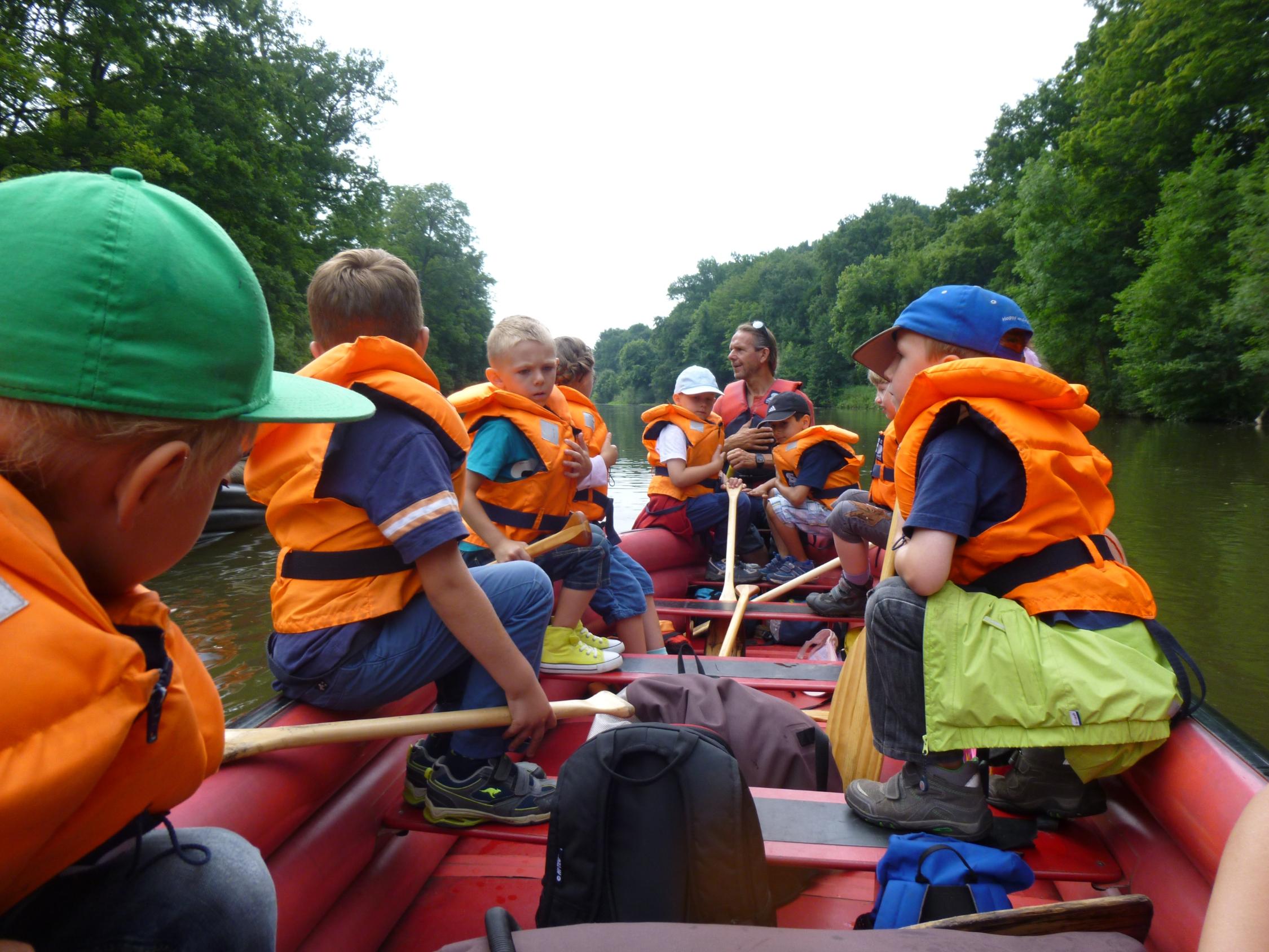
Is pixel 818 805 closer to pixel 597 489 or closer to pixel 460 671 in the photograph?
pixel 460 671


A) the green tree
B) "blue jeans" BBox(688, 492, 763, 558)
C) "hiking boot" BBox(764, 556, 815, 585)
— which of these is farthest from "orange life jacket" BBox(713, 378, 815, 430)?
the green tree

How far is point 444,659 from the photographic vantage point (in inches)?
69.3

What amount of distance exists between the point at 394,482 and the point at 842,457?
359 centimetres

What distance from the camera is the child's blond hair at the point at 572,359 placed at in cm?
385

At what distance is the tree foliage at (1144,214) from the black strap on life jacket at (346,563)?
19284mm

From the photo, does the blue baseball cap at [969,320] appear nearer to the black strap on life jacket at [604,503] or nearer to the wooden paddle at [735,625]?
the black strap on life jacket at [604,503]

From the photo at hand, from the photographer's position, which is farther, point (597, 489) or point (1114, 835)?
point (597, 489)

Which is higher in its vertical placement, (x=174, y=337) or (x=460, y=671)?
(x=174, y=337)

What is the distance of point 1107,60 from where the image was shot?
23500 mm

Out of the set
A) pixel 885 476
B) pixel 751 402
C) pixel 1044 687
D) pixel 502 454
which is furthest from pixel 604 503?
pixel 751 402

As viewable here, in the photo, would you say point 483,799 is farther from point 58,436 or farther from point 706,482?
point 706,482

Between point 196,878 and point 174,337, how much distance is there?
629 millimetres

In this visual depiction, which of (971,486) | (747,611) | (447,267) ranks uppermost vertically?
(447,267)

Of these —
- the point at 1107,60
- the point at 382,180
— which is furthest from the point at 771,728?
the point at 1107,60
